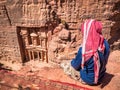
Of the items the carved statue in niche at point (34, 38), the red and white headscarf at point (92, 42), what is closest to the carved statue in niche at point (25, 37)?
the carved statue in niche at point (34, 38)

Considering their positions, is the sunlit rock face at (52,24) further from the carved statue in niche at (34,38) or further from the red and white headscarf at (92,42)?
the red and white headscarf at (92,42)

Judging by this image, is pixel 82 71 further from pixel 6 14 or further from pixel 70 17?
pixel 6 14

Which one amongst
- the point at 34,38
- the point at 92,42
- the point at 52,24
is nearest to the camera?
the point at 92,42

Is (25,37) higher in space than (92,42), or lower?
lower

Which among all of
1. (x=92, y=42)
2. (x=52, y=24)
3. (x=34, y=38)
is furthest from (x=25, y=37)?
(x=92, y=42)

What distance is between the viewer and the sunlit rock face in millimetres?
5129

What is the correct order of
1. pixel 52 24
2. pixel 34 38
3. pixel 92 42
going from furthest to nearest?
pixel 34 38 < pixel 52 24 < pixel 92 42

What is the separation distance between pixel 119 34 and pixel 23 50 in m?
3.47

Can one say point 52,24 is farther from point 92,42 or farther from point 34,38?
point 92,42

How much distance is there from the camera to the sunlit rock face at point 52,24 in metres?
5.13

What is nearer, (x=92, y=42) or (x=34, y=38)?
(x=92, y=42)

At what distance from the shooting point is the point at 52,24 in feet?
18.2

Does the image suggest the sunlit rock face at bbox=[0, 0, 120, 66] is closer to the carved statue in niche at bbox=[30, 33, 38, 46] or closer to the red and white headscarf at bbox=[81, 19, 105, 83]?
the carved statue in niche at bbox=[30, 33, 38, 46]

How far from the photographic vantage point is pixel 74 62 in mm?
3250
